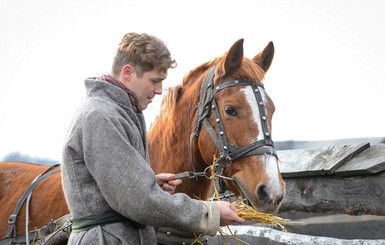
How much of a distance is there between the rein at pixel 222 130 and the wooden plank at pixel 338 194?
28.8 inches

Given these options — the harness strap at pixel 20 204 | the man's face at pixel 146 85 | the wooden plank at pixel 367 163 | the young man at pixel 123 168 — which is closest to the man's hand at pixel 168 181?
the young man at pixel 123 168

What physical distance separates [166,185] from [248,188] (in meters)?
0.52

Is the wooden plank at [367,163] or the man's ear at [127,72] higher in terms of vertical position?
the man's ear at [127,72]

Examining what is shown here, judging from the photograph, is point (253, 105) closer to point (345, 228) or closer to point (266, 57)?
point (266, 57)

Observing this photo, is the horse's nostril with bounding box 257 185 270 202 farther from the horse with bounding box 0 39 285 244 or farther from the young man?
the young man

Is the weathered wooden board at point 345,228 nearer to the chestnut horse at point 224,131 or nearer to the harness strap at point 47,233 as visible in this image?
the chestnut horse at point 224,131

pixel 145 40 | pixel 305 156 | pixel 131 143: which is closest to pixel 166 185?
pixel 131 143

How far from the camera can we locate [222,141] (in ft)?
11.4

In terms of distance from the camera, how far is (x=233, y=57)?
3678mm

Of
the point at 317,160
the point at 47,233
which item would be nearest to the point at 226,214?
the point at 47,233

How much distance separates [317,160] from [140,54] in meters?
2.00

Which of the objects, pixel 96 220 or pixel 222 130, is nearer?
pixel 96 220

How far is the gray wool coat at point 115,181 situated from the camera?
2.44m

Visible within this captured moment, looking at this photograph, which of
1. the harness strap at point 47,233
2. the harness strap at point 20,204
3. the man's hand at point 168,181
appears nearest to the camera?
the man's hand at point 168,181
